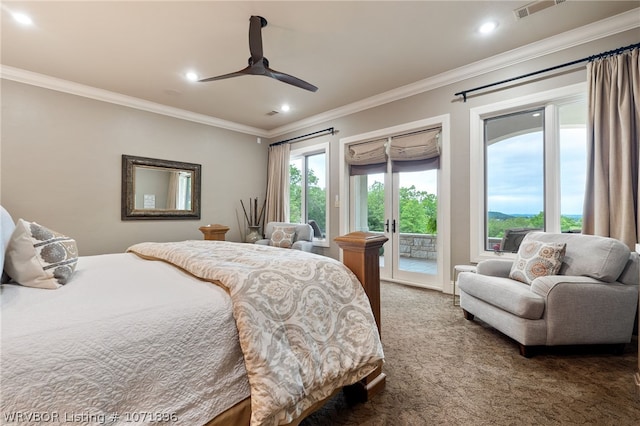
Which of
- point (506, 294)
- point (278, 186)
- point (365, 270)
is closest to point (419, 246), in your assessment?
point (506, 294)

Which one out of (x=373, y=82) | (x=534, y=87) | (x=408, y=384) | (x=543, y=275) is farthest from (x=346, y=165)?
(x=408, y=384)

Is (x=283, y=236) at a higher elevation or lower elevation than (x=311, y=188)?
lower

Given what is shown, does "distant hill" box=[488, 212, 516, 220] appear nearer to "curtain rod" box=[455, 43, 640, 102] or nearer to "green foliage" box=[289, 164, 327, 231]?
"curtain rod" box=[455, 43, 640, 102]

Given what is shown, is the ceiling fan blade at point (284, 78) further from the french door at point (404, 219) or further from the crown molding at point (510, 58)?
the french door at point (404, 219)

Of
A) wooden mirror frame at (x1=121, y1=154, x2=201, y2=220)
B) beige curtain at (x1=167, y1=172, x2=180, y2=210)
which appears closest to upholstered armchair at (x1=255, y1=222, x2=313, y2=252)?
wooden mirror frame at (x1=121, y1=154, x2=201, y2=220)

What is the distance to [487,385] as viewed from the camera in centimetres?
167

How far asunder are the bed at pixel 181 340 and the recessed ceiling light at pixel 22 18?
2393 mm

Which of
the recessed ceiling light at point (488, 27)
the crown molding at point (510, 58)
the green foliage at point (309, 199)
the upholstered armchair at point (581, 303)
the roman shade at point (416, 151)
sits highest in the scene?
the recessed ceiling light at point (488, 27)

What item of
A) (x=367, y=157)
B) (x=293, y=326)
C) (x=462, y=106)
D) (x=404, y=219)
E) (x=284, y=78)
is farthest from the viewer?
(x=367, y=157)

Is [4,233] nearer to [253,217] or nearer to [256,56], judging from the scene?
[256,56]

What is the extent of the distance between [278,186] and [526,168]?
3925mm

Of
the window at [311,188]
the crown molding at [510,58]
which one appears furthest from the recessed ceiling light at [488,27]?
the window at [311,188]

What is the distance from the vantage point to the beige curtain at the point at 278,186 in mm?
5402

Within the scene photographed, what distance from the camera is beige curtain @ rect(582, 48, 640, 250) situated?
2.32 m
